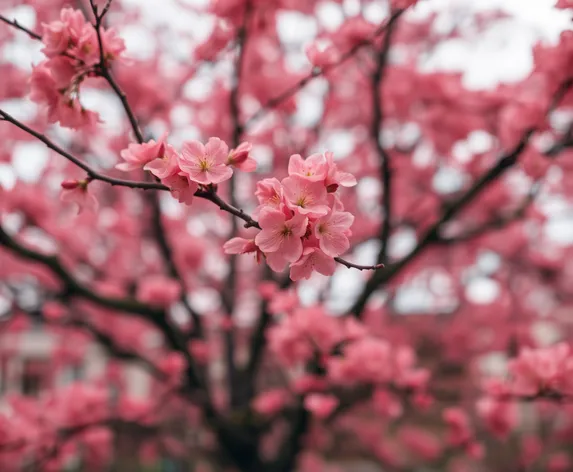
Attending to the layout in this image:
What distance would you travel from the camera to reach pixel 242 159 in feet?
3.90

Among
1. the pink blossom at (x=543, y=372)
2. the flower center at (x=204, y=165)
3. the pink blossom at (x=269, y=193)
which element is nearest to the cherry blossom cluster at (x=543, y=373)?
the pink blossom at (x=543, y=372)

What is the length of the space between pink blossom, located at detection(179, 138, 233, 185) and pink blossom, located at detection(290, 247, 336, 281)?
23 centimetres

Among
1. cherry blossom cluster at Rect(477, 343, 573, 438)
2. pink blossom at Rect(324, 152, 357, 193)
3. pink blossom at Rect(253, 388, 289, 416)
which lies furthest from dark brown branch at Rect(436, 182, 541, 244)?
pink blossom at Rect(324, 152, 357, 193)

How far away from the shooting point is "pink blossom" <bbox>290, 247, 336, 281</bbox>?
107 cm

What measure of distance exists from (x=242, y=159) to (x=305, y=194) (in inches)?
8.3

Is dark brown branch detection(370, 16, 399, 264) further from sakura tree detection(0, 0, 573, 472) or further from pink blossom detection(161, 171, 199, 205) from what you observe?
Result: pink blossom detection(161, 171, 199, 205)

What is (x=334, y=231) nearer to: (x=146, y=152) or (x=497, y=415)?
(x=146, y=152)

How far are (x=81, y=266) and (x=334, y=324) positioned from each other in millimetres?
3126

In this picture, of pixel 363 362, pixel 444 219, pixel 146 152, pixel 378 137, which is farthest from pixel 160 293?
pixel 146 152

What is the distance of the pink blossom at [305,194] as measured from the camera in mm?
1037

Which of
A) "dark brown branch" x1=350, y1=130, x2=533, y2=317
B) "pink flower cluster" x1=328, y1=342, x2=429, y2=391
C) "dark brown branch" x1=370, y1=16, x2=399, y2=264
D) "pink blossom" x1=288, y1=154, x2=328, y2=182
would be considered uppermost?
"dark brown branch" x1=370, y1=16, x2=399, y2=264

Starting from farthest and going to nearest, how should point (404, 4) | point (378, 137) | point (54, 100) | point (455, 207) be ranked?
point (378, 137), point (455, 207), point (404, 4), point (54, 100)

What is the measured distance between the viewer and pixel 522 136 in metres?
2.20

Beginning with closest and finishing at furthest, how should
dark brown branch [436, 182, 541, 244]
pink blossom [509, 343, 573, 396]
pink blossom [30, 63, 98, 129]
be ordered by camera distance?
pink blossom [30, 63, 98, 129] < pink blossom [509, 343, 573, 396] < dark brown branch [436, 182, 541, 244]
